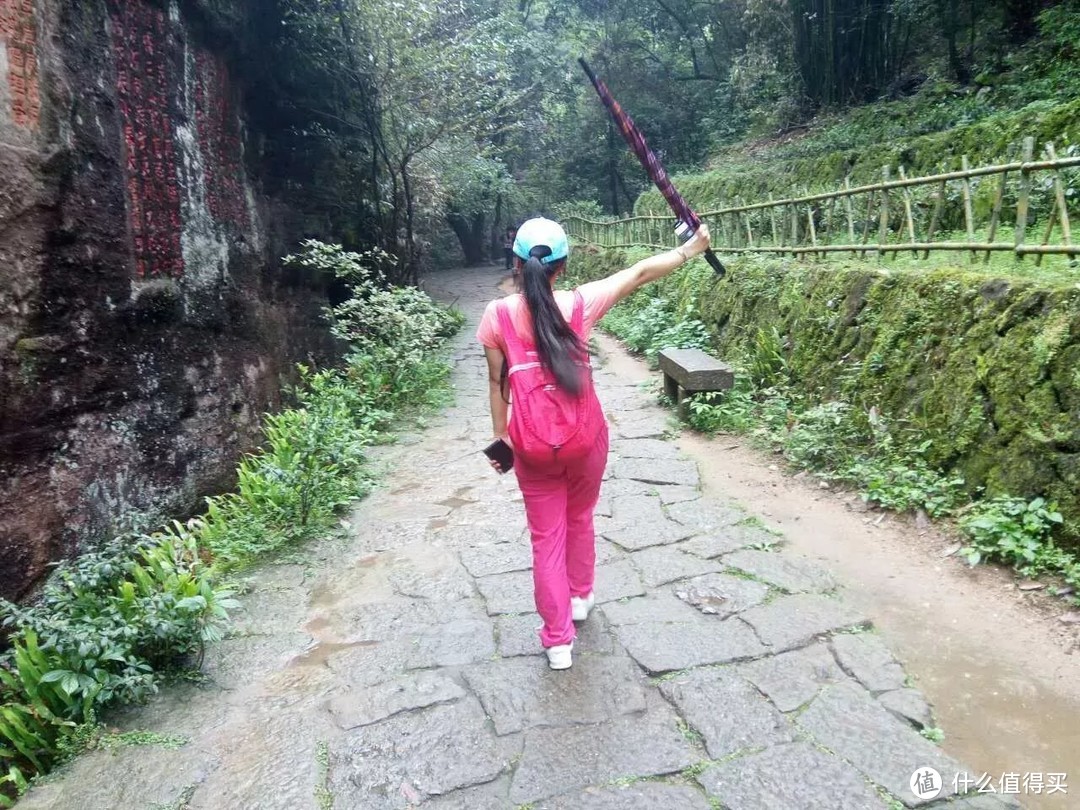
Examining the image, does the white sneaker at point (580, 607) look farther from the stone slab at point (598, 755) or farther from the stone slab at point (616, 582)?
the stone slab at point (598, 755)

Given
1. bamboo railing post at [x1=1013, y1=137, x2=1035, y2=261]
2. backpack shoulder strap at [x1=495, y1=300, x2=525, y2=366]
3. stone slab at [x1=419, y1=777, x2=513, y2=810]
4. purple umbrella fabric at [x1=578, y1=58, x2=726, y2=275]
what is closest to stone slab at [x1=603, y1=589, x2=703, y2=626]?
stone slab at [x1=419, y1=777, x2=513, y2=810]

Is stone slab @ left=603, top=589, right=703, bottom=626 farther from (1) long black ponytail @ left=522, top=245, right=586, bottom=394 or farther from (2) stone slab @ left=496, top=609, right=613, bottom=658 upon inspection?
(1) long black ponytail @ left=522, top=245, right=586, bottom=394

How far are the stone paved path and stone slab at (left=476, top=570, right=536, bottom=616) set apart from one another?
0.01 meters

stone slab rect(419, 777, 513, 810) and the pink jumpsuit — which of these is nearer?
stone slab rect(419, 777, 513, 810)

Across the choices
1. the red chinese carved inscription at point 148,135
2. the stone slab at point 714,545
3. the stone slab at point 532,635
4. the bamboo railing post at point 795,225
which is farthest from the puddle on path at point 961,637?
the red chinese carved inscription at point 148,135

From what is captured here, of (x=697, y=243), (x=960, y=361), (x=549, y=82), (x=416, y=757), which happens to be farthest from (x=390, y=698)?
(x=549, y=82)

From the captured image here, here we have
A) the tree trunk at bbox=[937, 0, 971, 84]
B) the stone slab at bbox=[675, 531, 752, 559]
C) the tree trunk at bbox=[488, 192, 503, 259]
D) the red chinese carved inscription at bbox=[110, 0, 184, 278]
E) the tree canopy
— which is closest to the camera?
the stone slab at bbox=[675, 531, 752, 559]

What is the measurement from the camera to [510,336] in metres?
2.66

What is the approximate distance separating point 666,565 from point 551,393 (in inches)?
66.0

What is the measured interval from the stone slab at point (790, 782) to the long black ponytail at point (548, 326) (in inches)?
54.7

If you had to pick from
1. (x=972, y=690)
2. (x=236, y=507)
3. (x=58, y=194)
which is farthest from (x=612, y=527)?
(x=58, y=194)

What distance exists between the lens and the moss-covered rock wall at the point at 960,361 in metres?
3.59

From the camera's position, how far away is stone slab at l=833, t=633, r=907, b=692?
9.07 ft

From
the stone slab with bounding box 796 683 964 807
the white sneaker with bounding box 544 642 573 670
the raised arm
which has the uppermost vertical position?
the raised arm
